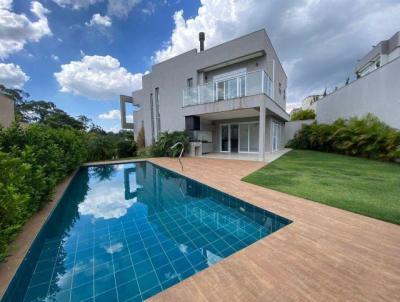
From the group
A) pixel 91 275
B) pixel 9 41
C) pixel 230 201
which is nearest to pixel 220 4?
pixel 9 41

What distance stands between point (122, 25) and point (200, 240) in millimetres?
14200

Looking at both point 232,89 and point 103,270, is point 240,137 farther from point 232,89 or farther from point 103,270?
point 103,270

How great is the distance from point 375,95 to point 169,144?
1449cm

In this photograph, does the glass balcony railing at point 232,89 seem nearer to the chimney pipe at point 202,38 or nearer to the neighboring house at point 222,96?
the neighboring house at point 222,96

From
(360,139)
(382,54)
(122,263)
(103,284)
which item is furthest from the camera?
(382,54)

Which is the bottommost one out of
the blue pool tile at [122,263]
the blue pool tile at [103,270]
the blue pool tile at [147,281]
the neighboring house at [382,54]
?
the blue pool tile at [103,270]

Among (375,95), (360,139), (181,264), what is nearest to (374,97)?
(375,95)

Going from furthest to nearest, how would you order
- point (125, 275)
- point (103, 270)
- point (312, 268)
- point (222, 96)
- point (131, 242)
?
point (222, 96)
point (131, 242)
point (103, 270)
point (125, 275)
point (312, 268)

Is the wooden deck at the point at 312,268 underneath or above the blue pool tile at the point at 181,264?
above

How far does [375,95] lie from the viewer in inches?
448

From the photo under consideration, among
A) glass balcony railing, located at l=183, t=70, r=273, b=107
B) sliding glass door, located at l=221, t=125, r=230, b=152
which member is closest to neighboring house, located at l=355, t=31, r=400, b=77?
glass balcony railing, located at l=183, t=70, r=273, b=107

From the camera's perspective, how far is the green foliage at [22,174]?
8.16ft

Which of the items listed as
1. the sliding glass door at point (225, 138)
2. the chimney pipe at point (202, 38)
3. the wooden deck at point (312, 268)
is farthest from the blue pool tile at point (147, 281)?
the chimney pipe at point (202, 38)

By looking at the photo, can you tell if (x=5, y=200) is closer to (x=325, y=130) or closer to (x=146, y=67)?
(x=325, y=130)
